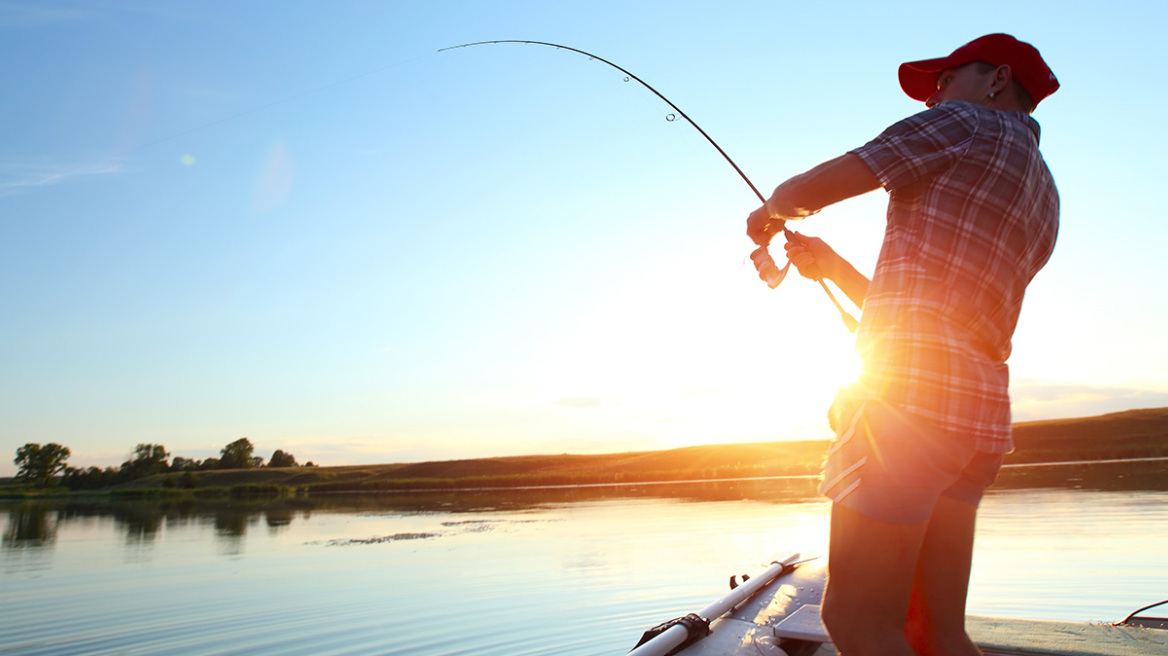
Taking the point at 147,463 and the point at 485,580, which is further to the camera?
the point at 147,463

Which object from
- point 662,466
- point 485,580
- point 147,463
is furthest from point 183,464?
point 485,580

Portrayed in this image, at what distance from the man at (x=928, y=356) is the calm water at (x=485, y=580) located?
6.16 m

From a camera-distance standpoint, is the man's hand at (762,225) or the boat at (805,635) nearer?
the man's hand at (762,225)

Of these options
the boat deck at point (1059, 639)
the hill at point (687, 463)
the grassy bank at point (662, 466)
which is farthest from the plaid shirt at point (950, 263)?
the hill at point (687, 463)

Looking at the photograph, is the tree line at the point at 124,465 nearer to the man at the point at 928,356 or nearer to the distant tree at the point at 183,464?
the distant tree at the point at 183,464

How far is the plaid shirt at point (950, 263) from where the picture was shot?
1.81m

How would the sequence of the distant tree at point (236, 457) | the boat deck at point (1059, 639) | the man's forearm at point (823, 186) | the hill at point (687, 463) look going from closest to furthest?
the man's forearm at point (823, 186) < the boat deck at point (1059, 639) < the hill at point (687, 463) < the distant tree at point (236, 457)

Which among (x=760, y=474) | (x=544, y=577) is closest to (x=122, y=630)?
(x=544, y=577)

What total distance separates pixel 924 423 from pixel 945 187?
62 cm

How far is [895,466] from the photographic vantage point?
176cm

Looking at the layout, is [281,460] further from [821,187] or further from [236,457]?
[821,187]

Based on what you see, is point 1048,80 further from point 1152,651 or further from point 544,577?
point 544,577

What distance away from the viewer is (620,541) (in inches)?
623

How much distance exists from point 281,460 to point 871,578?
120180 millimetres
